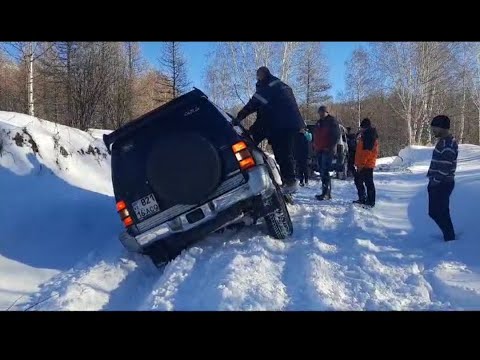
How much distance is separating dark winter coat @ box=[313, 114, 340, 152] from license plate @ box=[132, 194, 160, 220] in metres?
5.03

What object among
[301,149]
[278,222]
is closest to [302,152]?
[301,149]

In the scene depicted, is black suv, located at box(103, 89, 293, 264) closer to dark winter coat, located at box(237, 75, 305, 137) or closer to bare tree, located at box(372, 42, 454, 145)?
dark winter coat, located at box(237, 75, 305, 137)

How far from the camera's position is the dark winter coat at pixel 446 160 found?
5.29 m

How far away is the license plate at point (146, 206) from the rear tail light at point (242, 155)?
103 cm

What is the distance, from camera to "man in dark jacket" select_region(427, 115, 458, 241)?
5301 mm

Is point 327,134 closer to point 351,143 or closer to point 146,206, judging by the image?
point 146,206

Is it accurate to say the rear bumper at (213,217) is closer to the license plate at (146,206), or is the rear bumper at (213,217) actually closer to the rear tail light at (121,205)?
the license plate at (146,206)

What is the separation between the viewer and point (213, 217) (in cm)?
468

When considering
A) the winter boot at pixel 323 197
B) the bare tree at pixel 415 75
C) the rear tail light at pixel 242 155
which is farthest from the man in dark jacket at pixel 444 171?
the bare tree at pixel 415 75

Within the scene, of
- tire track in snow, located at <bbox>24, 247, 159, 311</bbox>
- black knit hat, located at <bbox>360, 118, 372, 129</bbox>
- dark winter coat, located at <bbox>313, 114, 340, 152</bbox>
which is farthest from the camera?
dark winter coat, located at <bbox>313, 114, 340, 152</bbox>

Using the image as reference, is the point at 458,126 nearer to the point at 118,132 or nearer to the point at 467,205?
the point at 467,205

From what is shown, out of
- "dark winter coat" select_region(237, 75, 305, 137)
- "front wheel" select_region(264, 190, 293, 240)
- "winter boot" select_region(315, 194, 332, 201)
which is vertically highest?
"dark winter coat" select_region(237, 75, 305, 137)

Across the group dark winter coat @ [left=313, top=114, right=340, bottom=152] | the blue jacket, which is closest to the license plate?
dark winter coat @ [left=313, top=114, right=340, bottom=152]
